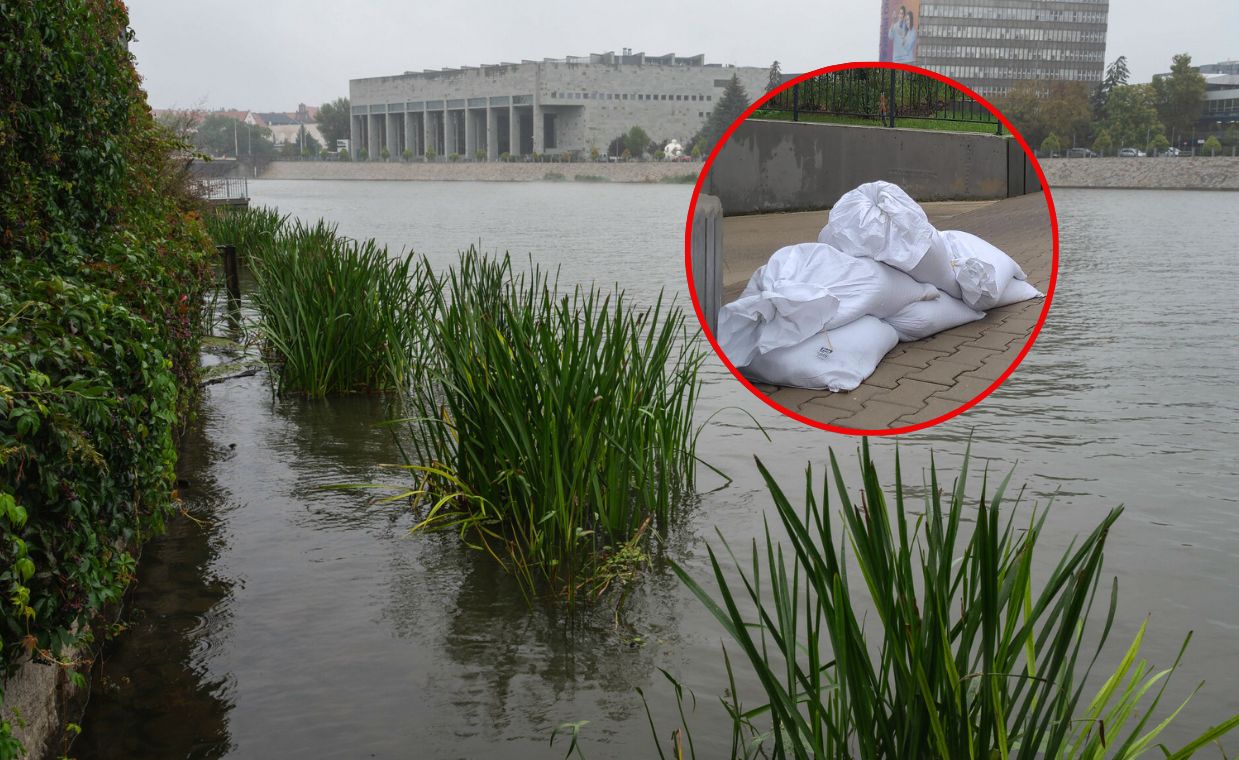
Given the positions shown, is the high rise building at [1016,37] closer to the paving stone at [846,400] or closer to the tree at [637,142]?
the tree at [637,142]

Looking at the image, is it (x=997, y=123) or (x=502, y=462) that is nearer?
(x=997, y=123)

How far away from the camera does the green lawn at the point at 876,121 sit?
1.67 metres

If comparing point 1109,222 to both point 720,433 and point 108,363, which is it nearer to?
point 720,433

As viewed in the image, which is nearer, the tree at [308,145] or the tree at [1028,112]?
the tree at [1028,112]

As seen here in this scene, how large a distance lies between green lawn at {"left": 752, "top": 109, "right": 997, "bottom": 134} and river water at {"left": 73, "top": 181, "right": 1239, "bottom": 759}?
4.03 ft

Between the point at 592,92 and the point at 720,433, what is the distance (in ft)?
267

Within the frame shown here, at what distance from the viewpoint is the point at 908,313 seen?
5.79 ft

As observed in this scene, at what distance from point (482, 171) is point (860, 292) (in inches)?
3048

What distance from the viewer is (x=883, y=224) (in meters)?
1.67

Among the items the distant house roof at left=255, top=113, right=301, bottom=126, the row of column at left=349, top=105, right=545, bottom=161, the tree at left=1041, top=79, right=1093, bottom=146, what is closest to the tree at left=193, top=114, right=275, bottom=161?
the row of column at left=349, top=105, right=545, bottom=161

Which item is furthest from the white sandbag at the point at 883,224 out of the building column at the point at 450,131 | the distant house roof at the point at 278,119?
the distant house roof at the point at 278,119

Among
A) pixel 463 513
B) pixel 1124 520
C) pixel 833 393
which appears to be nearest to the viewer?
pixel 833 393

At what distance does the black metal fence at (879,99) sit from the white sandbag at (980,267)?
0.59ft

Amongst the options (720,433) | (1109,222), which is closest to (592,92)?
(1109,222)
